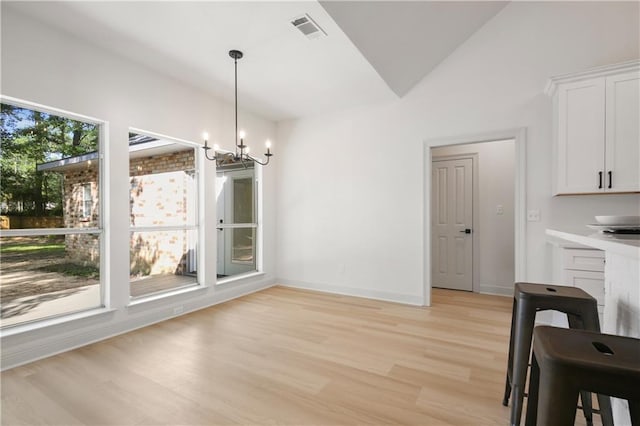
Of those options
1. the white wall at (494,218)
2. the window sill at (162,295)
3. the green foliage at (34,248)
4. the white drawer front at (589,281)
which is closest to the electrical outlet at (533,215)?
the white drawer front at (589,281)

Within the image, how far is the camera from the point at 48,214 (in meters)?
2.66

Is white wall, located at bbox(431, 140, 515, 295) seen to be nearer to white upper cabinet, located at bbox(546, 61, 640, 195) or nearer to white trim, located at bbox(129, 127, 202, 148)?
white upper cabinet, located at bbox(546, 61, 640, 195)

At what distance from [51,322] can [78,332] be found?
9.0 inches

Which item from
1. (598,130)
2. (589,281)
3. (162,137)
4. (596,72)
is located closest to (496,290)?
(589,281)

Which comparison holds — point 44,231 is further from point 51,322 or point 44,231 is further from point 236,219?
point 236,219

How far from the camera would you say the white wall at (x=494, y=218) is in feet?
14.5

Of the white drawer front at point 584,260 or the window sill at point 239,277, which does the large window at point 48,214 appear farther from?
the white drawer front at point 584,260

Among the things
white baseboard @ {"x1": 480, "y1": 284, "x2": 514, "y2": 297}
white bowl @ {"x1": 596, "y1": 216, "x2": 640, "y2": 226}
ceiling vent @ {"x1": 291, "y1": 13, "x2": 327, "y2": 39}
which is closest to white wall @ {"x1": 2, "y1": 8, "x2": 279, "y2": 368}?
ceiling vent @ {"x1": 291, "y1": 13, "x2": 327, "y2": 39}

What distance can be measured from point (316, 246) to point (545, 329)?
3870 mm

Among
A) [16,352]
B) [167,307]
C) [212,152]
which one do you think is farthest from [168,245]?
[16,352]

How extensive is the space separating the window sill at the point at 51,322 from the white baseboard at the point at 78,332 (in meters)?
0.03

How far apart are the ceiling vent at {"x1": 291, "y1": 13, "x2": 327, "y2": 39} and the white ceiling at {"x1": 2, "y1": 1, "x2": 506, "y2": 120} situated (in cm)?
6

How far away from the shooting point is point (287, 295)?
445cm

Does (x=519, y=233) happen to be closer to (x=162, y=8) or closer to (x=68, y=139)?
(x=162, y=8)
